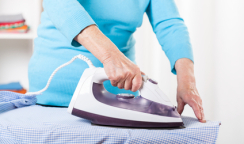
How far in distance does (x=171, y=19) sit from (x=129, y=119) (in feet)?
1.89

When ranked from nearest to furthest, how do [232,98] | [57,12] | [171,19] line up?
[57,12] < [171,19] < [232,98]

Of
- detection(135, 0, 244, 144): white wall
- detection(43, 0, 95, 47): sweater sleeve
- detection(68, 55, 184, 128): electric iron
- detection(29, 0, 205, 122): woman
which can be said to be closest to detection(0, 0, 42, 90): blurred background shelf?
detection(29, 0, 205, 122): woman

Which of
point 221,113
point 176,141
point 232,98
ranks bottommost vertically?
point 221,113

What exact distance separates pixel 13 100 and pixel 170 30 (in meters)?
0.69

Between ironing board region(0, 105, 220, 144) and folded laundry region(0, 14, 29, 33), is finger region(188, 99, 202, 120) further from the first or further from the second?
folded laundry region(0, 14, 29, 33)

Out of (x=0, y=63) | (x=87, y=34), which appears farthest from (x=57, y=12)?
(x=0, y=63)

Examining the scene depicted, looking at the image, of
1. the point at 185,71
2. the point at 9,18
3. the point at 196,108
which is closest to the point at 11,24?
the point at 9,18

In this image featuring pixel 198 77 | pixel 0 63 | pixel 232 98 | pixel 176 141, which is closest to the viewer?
pixel 176 141

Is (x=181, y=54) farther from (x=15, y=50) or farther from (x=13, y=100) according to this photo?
Answer: (x=15, y=50)

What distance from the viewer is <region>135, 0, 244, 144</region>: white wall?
133cm

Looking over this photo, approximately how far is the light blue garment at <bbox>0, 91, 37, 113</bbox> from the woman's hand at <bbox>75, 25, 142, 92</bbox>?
1.23ft

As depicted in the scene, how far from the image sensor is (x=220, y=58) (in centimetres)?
141

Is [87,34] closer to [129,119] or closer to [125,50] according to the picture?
[129,119]

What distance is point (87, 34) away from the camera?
26.4 inches
